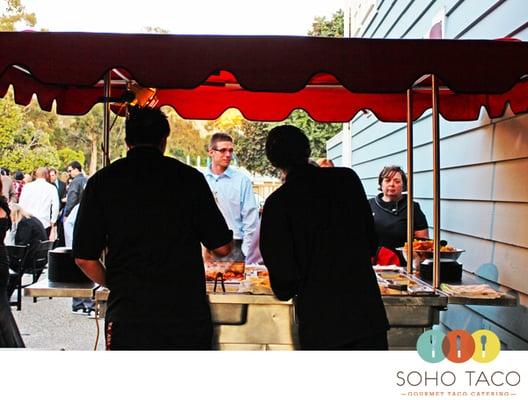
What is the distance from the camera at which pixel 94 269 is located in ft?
8.48

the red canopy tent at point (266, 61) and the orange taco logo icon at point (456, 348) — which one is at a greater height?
the red canopy tent at point (266, 61)

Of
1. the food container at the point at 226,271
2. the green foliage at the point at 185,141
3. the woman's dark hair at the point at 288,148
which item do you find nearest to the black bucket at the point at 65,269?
the food container at the point at 226,271

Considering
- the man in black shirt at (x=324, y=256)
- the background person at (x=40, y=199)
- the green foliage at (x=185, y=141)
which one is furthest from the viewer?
the green foliage at (x=185, y=141)

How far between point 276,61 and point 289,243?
2.44ft

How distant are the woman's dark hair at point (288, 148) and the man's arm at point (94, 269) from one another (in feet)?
2.77

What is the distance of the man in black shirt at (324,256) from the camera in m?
2.61

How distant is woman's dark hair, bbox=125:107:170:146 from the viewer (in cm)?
253

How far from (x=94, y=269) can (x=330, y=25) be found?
2071 cm

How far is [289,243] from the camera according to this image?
262 centimetres

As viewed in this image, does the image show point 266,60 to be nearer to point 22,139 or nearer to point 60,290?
point 60,290

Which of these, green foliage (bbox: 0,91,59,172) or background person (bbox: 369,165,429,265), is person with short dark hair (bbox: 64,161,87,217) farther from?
green foliage (bbox: 0,91,59,172)

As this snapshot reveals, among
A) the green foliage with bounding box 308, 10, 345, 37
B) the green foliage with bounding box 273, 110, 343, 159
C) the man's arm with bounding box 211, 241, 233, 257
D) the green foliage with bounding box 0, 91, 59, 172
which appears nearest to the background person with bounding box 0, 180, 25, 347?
the man's arm with bounding box 211, 241, 233, 257

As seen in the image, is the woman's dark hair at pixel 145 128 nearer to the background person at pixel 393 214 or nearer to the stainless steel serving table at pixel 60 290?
the stainless steel serving table at pixel 60 290

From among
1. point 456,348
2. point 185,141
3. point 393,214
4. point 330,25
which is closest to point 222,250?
point 456,348
